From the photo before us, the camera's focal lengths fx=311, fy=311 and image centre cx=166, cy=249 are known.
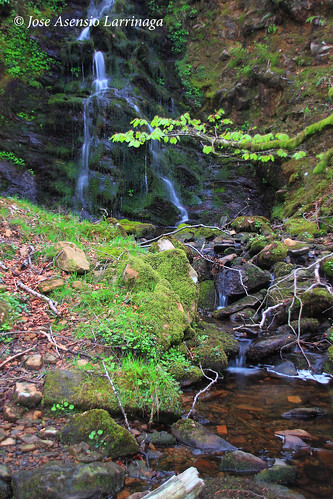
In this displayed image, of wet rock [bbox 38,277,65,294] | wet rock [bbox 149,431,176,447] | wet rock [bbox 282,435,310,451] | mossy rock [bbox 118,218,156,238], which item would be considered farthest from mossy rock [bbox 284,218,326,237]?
wet rock [bbox 149,431,176,447]

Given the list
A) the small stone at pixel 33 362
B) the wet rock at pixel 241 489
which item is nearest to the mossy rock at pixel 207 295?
the small stone at pixel 33 362

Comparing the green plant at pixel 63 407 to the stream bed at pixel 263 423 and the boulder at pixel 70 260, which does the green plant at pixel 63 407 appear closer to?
the stream bed at pixel 263 423

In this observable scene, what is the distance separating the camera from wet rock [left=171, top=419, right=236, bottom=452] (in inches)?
93.0

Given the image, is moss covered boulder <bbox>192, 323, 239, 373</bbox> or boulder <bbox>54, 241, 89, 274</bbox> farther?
boulder <bbox>54, 241, 89, 274</bbox>

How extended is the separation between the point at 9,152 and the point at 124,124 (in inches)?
204

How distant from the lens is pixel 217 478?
1952 millimetres

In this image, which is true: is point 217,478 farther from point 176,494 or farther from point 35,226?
point 35,226

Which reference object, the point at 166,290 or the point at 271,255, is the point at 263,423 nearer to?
the point at 166,290

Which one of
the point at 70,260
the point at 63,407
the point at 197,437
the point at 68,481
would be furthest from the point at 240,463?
the point at 70,260

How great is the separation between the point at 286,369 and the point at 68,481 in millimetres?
3092

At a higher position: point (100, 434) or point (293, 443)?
point (100, 434)

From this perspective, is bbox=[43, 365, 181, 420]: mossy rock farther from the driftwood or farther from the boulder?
the boulder

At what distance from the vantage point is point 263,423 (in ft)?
9.42

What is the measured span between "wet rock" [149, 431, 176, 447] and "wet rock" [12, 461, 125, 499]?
1.51 ft
